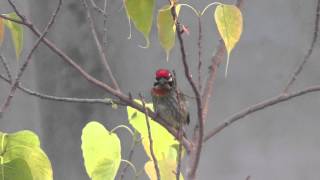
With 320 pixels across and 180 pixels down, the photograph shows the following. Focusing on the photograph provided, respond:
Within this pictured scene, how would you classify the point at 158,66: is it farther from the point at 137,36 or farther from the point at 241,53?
the point at 241,53

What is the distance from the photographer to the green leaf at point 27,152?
637 mm

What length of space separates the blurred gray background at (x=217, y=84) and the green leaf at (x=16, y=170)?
4.73ft

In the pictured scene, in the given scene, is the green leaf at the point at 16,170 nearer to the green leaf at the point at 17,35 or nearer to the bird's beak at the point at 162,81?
the green leaf at the point at 17,35

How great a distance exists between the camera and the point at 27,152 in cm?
64

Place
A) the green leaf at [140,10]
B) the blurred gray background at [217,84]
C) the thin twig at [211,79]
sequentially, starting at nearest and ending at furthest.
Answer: the green leaf at [140,10] → the thin twig at [211,79] → the blurred gray background at [217,84]

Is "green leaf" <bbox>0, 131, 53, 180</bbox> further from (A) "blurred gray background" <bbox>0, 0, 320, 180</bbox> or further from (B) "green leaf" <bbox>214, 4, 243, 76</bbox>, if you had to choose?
(A) "blurred gray background" <bbox>0, 0, 320, 180</bbox>

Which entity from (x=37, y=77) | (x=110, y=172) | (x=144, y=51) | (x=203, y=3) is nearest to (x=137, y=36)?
(x=144, y=51)

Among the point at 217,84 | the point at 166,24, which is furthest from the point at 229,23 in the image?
the point at 217,84

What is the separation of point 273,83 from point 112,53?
55cm

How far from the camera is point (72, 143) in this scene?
2.27m

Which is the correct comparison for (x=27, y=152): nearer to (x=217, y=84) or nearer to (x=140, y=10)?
(x=140, y=10)

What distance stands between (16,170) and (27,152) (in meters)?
0.04

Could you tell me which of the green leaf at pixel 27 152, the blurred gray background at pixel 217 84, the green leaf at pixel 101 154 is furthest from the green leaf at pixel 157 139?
the blurred gray background at pixel 217 84

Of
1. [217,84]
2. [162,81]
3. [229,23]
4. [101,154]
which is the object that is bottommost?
[217,84]
